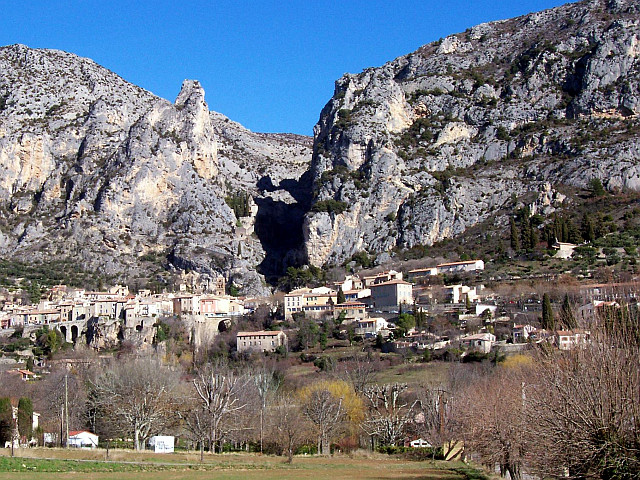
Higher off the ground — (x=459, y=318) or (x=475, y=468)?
(x=459, y=318)

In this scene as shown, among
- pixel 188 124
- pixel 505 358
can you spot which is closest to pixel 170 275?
pixel 188 124

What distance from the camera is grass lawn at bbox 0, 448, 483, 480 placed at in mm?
36406

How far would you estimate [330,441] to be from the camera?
6147 centimetres

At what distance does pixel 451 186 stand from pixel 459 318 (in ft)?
138

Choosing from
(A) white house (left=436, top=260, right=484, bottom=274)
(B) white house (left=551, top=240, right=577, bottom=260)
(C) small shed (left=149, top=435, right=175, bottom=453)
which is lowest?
(C) small shed (left=149, top=435, right=175, bottom=453)

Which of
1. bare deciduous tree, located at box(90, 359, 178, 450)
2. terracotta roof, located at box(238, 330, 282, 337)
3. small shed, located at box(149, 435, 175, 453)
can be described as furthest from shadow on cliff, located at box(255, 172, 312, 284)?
small shed, located at box(149, 435, 175, 453)

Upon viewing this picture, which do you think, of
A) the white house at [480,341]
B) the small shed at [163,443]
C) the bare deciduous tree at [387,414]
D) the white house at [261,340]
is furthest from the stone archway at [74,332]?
the small shed at [163,443]

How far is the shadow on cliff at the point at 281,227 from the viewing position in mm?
138750

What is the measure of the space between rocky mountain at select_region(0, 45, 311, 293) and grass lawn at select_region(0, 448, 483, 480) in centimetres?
7953

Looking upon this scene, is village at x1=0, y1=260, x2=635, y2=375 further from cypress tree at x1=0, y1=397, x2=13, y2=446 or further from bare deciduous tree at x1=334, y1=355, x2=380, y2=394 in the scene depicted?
cypress tree at x1=0, y1=397, x2=13, y2=446

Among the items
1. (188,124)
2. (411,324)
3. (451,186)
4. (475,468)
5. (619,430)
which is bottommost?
(475,468)

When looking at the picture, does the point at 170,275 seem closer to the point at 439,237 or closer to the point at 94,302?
the point at 94,302

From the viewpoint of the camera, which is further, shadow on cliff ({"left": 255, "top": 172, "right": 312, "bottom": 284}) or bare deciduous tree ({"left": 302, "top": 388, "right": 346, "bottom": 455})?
shadow on cliff ({"left": 255, "top": 172, "right": 312, "bottom": 284})

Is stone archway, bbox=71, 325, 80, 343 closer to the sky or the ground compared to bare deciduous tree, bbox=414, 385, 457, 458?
closer to the sky
